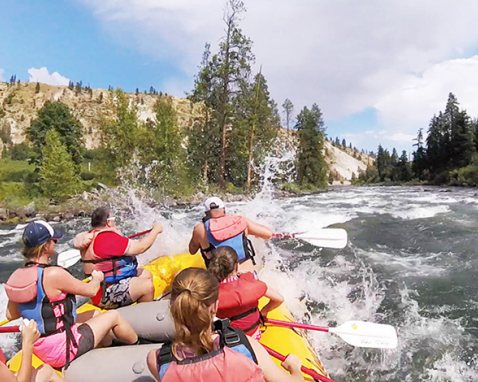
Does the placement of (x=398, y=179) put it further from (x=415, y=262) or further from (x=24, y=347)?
(x=24, y=347)

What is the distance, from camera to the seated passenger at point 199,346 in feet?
5.65

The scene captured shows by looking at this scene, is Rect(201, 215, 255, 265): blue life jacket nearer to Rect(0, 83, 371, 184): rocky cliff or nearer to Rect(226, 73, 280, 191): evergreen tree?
Rect(226, 73, 280, 191): evergreen tree

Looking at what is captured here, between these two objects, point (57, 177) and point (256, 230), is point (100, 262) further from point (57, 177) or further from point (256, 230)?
point (57, 177)

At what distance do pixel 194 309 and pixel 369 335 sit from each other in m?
2.69

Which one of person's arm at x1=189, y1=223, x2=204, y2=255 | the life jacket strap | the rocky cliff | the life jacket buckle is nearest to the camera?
the life jacket buckle

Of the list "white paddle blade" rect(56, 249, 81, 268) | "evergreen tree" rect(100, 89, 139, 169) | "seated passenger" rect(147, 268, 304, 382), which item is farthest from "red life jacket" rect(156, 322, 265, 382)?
"evergreen tree" rect(100, 89, 139, 169)

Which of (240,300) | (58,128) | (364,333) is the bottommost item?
(364,333)

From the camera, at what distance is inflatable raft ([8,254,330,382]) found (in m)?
2.79

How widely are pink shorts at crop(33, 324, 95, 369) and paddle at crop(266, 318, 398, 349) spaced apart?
160cm

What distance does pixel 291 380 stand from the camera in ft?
7.35

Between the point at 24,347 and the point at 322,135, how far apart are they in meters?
40.5

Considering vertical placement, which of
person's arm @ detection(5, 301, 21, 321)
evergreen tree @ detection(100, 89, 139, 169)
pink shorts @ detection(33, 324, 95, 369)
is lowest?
pink shorts @ detection(33, 324, 95, 369)

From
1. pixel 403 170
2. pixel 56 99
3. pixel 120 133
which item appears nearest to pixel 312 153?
pixel 120 133

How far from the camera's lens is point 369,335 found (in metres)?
3.82
